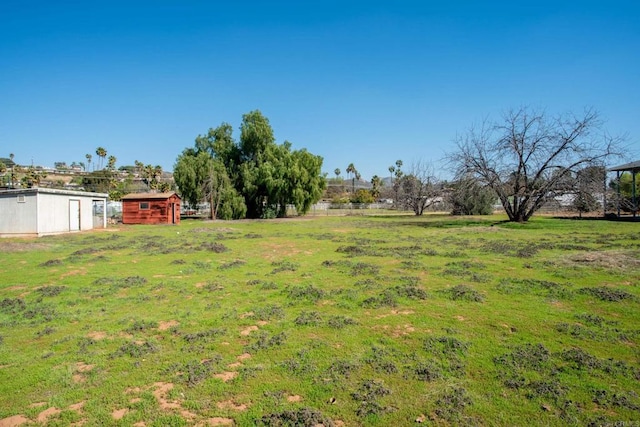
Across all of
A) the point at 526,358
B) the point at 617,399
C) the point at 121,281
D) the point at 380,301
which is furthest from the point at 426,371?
the point at 121,281

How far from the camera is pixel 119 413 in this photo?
3.54 meters

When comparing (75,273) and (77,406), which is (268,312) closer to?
(77,406)

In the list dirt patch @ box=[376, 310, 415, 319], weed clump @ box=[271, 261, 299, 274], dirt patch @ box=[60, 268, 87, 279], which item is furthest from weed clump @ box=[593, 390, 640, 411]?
dirt patch @ box=[60, 268, 87, 279]

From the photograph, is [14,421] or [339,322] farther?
[339,322]

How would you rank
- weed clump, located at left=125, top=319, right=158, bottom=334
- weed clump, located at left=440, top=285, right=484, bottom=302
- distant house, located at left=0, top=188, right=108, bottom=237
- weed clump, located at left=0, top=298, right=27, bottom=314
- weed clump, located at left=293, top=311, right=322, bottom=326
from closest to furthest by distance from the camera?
weed clump, located at left=125, top=319, right=158, bottom=334
weed clump, located at left=293, top=311, right=322, bottom=326
weed clump, located at left=0, top=298, right=27, bottom=314
weed clump, located at left=440, top=285, right=484, bottom=302
distant house, located at left=0, top=188, right=108, bottom=237

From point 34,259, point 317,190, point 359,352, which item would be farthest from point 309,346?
point 317,190

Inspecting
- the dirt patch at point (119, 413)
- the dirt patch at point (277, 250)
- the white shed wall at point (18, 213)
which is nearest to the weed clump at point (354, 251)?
the dirt patch at point (277, 250)

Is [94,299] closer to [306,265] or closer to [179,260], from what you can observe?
[179,260]

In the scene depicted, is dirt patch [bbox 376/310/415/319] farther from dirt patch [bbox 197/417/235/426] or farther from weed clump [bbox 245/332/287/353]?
dirt patch [bbox 197/417/235/426]

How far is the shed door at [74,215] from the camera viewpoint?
24016mm

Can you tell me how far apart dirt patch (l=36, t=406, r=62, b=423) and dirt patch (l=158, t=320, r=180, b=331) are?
2228 millimetres

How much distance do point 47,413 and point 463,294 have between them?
702cm

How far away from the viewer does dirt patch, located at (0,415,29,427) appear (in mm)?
3402

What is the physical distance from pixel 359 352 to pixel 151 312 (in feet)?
13.7
